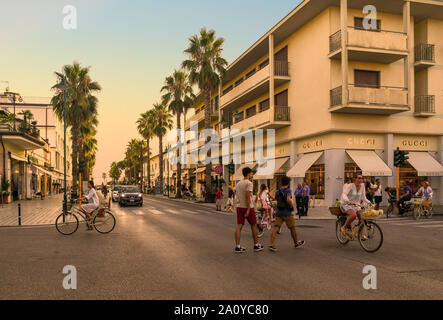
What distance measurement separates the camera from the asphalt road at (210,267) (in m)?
5.41

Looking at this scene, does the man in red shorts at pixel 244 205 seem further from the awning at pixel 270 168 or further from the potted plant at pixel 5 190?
the potted plant at pixel 5 190

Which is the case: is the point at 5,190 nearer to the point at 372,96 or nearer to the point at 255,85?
the point at 255,85

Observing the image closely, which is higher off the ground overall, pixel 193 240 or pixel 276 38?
pixel 276 38

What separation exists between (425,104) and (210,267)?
2265 cm

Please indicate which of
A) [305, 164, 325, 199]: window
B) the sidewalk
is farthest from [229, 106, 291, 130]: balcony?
the sidewalk

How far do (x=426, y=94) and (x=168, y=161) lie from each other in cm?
5968

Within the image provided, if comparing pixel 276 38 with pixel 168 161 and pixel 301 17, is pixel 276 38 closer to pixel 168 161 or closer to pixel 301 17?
pixel 301 17

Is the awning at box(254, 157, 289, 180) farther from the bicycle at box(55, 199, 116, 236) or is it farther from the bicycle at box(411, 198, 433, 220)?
the bicycle at box(55, 199, 116, 236)

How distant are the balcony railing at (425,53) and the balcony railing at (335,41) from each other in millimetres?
6071

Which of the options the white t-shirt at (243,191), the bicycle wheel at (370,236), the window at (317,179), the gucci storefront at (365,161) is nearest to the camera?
the bicycle wheel at (370,236)

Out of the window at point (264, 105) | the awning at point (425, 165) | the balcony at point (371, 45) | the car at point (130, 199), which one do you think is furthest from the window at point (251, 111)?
the awning at point (425, 165)

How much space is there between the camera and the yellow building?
2267cm
